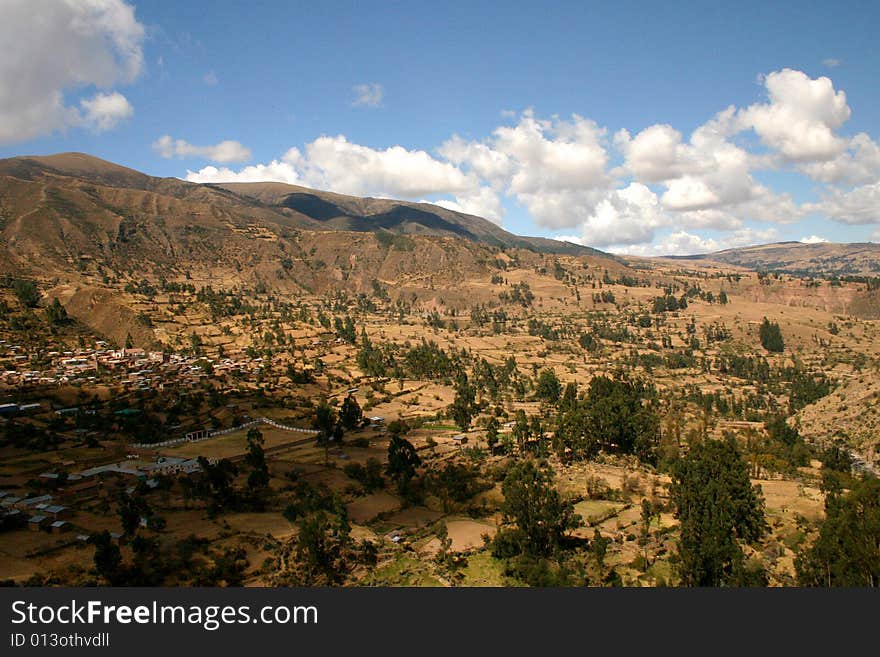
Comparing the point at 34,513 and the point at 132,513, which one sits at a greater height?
the point at 132,513

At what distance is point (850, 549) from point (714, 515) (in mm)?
8485

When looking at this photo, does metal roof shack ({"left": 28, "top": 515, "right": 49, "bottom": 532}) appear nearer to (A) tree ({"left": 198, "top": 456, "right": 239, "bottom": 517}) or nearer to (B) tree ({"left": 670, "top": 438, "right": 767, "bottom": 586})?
(A) tree ({"left": 198, "top": 456, "right": 239, "bottom": 517})

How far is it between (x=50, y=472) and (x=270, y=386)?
44315 mm

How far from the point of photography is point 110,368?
335ft

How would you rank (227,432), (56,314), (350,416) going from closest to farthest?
(350,416), (227,432), (56,314)

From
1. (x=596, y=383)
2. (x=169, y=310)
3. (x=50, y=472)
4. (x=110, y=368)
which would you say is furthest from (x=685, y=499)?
(x=169, y=310)

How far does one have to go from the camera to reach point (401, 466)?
54.2 m

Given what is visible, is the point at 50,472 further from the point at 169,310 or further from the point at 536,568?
the point at 169,310

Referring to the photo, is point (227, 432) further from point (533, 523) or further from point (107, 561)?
point (533, 523)

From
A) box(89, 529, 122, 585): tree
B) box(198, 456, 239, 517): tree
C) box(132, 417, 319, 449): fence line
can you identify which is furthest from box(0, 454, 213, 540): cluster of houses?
box(89, 529, 122, 585): tree

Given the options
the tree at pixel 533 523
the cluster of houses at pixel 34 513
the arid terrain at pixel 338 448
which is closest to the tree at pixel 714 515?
the arid terrain at pixel 338 448

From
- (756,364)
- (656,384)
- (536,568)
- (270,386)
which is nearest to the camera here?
(536,568)

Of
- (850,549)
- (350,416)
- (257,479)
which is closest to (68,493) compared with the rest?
(257,479)

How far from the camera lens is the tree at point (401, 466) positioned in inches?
2087
